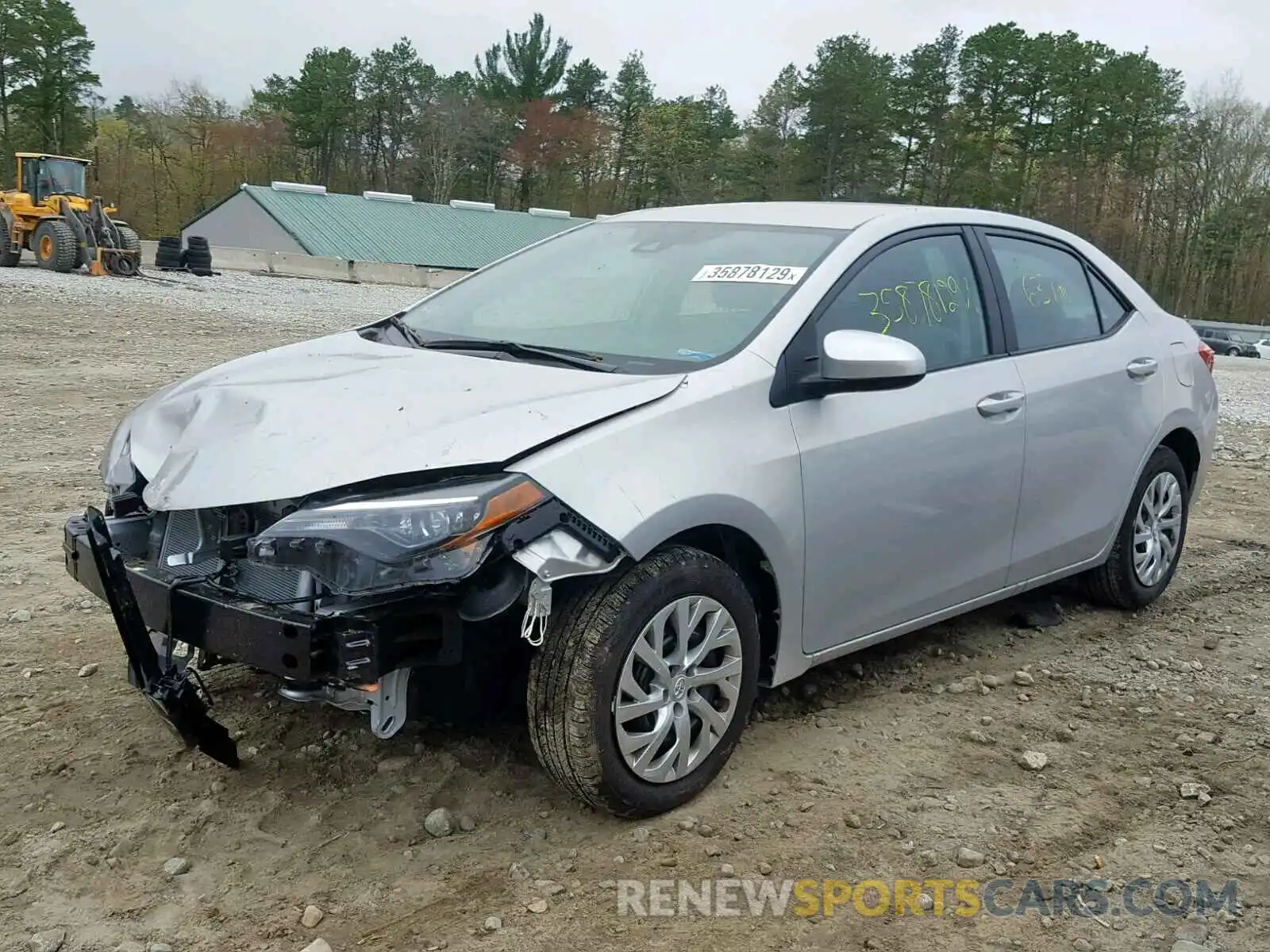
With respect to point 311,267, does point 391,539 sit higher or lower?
higher

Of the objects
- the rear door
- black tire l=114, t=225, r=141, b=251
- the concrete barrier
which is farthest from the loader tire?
the rear door

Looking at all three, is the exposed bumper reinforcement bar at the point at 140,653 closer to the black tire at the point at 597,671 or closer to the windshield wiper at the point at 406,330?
the black tire at the point at 597,671

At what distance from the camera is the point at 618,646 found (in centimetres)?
291

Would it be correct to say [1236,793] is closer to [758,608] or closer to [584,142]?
[758,608]

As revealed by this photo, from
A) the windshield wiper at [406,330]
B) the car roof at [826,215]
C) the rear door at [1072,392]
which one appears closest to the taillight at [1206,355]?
the rear door at [1072,392]

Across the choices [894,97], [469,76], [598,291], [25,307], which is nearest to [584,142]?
[469,76]

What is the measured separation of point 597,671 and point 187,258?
2771 cm

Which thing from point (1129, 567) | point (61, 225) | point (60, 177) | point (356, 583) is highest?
point (60, 177)

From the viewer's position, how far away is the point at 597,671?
2.88 metres

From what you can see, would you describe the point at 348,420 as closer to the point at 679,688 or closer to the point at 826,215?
the point at 679,688

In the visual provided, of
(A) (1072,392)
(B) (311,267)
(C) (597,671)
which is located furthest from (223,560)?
(B) (311,267)

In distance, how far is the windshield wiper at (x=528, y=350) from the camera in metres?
3.44

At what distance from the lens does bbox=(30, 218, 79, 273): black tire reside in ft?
78.4

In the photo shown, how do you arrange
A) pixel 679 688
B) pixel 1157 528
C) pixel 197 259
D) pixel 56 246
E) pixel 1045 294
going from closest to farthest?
pixel 679 688 < pixel 1045 294 < pixel 1157 528 < pixel 56 246 < pixel 197 259
